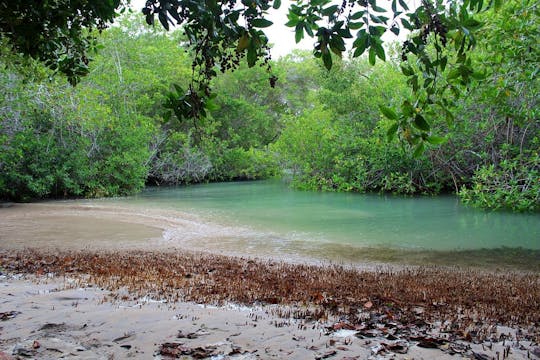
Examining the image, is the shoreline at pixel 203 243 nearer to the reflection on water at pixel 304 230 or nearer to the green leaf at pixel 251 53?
the reflection on water at pixel 304 230

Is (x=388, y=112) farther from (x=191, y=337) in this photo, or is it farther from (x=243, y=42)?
(x=191, y=337)

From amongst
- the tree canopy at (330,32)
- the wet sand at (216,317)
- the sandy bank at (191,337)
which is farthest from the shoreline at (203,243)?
the tree canopy at (330,32)

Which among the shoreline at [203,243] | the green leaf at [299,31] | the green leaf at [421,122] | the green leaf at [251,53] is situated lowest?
the shoreline at [203,243]

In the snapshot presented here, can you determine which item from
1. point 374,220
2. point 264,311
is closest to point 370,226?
point 374,220

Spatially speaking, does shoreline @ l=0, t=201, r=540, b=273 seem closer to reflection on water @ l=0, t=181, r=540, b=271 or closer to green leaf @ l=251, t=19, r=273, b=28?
reflection on water @ l=0, t=181, r=540, b=271

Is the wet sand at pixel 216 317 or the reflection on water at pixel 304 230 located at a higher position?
the wet sand at pixel 216 317

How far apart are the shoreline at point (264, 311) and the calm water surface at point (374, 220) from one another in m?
4.27

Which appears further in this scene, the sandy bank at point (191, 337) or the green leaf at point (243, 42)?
the sandy bank at point (191, 337)

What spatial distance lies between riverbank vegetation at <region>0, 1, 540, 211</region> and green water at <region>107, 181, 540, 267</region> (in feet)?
3.61

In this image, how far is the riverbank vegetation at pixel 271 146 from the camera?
46.3 feet

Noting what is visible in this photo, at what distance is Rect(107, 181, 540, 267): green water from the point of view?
10633 mm

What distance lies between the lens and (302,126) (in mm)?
28016

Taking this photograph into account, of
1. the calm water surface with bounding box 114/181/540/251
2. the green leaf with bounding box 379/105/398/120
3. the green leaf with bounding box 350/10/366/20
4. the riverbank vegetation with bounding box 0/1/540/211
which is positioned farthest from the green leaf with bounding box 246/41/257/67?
the calm water surface with bounding box 114/181/540/251

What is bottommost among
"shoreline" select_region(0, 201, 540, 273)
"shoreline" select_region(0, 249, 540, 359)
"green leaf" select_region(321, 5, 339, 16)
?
"shoreline" select_region(0, 201, 540, 273)
